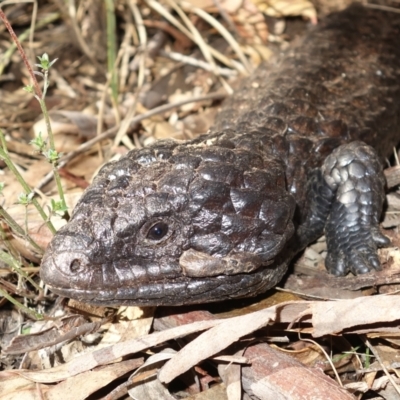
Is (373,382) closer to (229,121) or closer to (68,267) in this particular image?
(68,267)

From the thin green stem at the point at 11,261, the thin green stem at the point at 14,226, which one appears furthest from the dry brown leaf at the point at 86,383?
the thin green stem at the point at 14,226

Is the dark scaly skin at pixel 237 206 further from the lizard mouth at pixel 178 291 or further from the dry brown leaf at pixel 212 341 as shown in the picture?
the dry brown leaf at pixel 212 341

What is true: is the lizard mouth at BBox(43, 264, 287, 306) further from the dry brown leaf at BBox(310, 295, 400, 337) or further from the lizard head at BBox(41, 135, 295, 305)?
the dry brown leaf at BBox(310, 295, 400, 337)

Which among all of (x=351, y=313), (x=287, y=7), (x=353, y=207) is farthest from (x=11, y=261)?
(x=287, y=7)

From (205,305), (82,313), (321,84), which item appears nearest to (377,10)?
(321,84)

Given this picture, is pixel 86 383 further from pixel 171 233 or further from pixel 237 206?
pixel 237 206

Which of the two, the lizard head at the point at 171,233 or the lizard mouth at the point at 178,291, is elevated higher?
the lizard head at the point at 171,233

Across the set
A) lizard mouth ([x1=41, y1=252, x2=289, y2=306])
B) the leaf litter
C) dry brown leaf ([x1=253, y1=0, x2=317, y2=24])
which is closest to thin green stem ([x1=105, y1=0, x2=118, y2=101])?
the leaf litter
